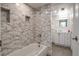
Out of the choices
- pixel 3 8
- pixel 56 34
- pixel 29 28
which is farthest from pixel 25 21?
pixel 56 34

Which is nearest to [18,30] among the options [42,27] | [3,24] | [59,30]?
[3,24]

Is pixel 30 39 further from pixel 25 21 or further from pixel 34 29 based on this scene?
pixel 25 21

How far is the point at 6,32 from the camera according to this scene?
1865 mm

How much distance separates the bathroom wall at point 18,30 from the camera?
6.09ft

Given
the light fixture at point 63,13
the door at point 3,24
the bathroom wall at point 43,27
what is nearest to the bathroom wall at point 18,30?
the door at point 3,24

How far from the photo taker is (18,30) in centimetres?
197

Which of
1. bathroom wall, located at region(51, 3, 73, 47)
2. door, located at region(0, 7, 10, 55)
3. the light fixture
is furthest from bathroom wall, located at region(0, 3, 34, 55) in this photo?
the light fixture

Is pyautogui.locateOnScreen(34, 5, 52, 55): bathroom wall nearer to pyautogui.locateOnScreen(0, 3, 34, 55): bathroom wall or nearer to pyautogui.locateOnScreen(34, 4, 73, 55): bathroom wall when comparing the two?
pyautogui.locateOnScreen(34, 4, 73, 55): bathroom wall

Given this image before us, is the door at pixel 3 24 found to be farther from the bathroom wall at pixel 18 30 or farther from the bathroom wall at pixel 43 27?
the bathroom wall at pixel 43 27

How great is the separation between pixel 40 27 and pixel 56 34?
1.08 ft

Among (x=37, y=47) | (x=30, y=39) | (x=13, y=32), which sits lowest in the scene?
(x=37, y=47)

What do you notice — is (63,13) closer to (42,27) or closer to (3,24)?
(42,27)

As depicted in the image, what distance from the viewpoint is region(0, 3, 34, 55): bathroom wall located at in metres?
1.86

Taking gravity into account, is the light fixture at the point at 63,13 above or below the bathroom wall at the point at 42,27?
above
